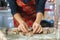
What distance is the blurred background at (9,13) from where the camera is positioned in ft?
2.25

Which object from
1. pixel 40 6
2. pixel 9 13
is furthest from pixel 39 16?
pixel 9 13

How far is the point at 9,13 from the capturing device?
0.70 meters

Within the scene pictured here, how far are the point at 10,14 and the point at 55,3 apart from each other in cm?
27

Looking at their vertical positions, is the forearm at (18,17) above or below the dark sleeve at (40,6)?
below

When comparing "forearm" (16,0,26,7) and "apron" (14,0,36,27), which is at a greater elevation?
"forearm" (16,0,26,7)

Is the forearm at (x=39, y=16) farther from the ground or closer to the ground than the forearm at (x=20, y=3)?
closer to the ground

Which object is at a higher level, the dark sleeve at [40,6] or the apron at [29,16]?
the dark sleeve at [40,6]

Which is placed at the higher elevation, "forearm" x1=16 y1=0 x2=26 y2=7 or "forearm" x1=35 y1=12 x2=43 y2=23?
"forearm" x1=16 y1=0 x2=26 y2=7

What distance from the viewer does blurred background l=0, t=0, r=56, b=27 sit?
69cm

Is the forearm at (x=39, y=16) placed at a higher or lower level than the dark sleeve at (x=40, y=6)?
lower

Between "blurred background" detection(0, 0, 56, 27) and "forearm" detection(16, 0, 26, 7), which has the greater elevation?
"forearm" detection(16, 0, 26, 7)

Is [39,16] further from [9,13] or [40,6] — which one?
[9,13]

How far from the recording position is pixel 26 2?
651 mm

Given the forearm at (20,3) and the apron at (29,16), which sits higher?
the forearm at (20,3)
